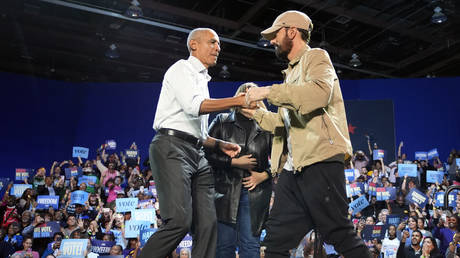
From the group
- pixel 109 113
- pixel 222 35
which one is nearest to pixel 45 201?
pixel 109 113

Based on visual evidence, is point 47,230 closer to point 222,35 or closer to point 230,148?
point 230,148

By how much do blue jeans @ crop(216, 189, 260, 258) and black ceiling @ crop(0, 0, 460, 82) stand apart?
7922 mm

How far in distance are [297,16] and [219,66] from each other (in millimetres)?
12453

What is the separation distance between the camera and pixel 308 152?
198 centimetres

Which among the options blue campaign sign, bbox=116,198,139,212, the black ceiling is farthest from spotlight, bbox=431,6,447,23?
blue campaign sign, bbox=116,198,139,212

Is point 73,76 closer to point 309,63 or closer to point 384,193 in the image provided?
point 384,193

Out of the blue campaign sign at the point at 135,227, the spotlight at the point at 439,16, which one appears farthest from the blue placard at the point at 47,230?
the spotlight at the point at 439,16

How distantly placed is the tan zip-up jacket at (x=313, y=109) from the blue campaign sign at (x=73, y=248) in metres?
3.81

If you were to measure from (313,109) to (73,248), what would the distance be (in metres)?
4.13

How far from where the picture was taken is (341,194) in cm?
194

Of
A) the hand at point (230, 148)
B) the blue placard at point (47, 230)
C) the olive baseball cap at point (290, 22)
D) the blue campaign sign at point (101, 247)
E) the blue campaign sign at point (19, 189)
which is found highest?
the olive baseball cap at point (290, 22)

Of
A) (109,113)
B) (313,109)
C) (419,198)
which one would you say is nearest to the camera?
(313,109)

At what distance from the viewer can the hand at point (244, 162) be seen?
3.07m

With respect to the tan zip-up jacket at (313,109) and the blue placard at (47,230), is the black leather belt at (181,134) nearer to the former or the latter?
the tan zip-up jacket at (313,109)
